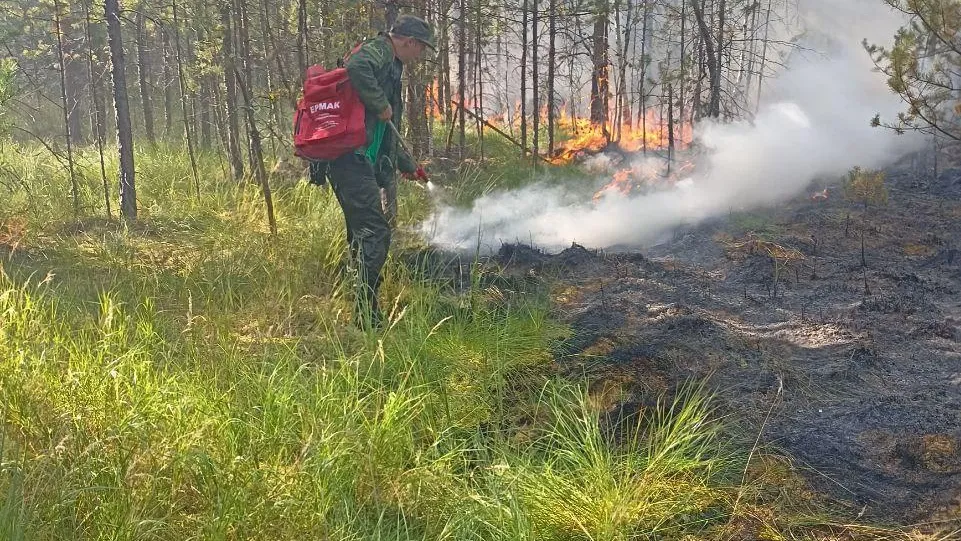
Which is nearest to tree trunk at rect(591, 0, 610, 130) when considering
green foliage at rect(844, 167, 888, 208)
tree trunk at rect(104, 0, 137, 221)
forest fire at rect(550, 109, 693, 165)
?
forest fire at rect(550, 109, 693, 165)

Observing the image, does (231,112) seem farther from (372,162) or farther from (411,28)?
(411,28)

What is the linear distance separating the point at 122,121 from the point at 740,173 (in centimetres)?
681

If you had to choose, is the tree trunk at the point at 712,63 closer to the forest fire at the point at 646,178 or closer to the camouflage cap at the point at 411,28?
the forest fire at the point at 646,178

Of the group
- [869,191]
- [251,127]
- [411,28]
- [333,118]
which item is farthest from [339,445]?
[869,191]

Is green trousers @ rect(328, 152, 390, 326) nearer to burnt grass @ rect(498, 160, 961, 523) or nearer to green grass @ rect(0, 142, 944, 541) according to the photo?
green grass @ rect(0, 142, 944, 541)

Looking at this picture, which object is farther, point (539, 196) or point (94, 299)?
point (539, 196)

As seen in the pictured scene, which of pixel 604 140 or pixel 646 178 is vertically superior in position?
pixel 604 140

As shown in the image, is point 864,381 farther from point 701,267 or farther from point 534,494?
point 701,267

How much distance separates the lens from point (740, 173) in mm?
7758

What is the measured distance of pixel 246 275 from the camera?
4.56 m

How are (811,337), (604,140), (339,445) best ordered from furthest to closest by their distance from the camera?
(604,140) < (811,337) < (339,445)

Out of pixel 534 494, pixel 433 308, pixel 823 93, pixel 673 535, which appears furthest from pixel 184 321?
pixel 823 93

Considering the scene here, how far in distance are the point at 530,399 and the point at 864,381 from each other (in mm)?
1528

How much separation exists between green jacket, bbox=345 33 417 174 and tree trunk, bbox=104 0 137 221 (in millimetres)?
3349
